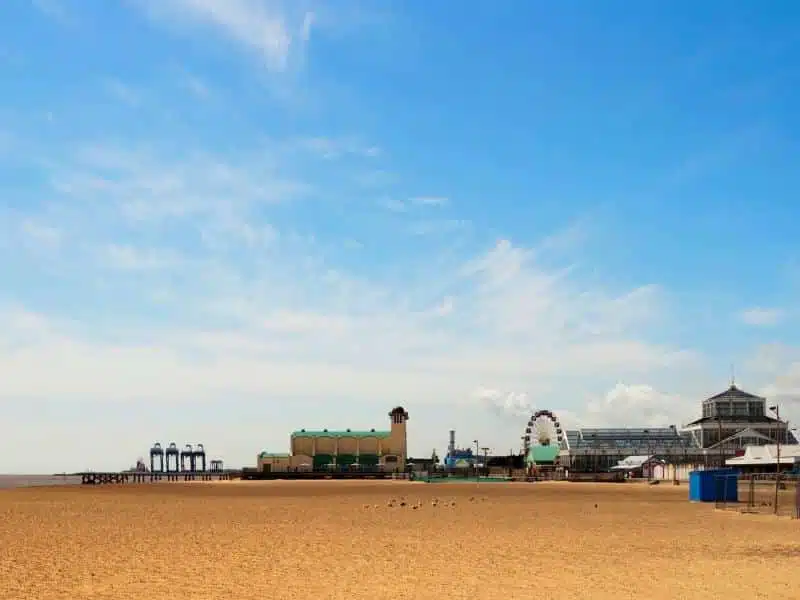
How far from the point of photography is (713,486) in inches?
1777

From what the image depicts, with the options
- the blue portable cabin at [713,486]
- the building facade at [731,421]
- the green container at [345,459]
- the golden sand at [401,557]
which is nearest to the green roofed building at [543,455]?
the building facade at [731,421]

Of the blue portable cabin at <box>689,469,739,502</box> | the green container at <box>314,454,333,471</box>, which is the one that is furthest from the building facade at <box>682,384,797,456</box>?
the blue portable cabin at <box>689,469,739,502</box>

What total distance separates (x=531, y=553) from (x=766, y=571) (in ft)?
18.2

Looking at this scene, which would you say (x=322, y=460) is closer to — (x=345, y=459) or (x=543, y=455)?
(x=345, y=459)

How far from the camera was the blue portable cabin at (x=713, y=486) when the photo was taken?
4281cm

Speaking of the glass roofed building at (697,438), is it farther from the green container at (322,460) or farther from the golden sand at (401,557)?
the golden sand at (401,557)

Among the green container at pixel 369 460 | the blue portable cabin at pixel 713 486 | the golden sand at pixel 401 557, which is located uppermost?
the golden sand at pixel 401 557

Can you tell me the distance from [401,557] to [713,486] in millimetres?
30494

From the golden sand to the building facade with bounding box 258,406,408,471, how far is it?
378 ft

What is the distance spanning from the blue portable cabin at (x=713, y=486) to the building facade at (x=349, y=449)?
104 metres

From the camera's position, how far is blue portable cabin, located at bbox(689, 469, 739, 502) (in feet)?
140

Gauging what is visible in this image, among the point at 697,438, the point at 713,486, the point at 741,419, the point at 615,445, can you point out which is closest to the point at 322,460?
the point at 615,445

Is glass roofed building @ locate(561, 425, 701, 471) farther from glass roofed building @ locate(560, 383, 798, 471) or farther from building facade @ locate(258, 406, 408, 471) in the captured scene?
building facade @ locate(258, 406, 408, 471)

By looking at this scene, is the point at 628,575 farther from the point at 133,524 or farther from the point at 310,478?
the point at 310,478
